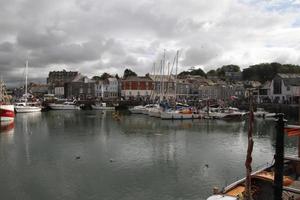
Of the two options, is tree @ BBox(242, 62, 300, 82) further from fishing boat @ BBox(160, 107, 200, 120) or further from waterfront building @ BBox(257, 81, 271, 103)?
fishing boat @ BBox(160, 107, 200, 120)

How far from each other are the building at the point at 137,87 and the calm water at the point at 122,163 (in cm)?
8046

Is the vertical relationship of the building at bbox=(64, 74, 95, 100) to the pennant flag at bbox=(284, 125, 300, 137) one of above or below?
above

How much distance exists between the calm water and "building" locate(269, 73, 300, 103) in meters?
53.5

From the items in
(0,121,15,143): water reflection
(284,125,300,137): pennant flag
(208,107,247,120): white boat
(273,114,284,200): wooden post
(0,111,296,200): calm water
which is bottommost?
(0,111,296,200): calm water

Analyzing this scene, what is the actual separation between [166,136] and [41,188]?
82.6ft

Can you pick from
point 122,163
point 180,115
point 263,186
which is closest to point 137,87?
point 180,115

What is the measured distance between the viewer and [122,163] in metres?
27.8

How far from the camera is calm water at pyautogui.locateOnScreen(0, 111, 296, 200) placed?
2077 cm

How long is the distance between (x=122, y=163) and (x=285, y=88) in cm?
8180

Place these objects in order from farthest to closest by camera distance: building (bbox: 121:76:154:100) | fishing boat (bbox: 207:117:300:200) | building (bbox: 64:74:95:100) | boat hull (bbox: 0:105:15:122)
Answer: building (bbox: 64:74:95:100) < building (bbox: 121:76:154:100) < boat hull (bbox: 0:105:15:122) < fishing boat (bbox: 207:117:300:200)

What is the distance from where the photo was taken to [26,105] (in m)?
97.2

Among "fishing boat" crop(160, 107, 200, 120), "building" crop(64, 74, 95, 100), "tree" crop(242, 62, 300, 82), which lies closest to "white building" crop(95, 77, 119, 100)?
"building" crop(64, 74, 95, 100)

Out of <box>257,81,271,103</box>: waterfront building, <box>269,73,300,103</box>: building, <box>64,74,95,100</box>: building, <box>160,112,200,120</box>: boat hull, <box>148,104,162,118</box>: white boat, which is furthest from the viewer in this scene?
<box>64,74,95,100</box>: building

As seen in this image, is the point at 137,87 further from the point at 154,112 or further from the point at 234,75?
the point at 234,75
